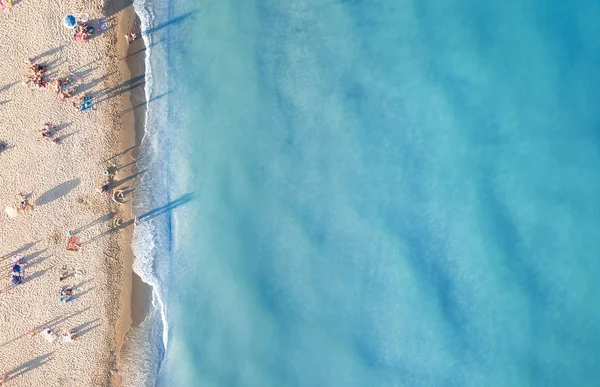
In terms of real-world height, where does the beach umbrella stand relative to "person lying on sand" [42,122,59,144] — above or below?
above

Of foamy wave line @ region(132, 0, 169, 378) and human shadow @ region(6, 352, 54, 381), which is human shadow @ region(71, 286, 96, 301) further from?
human shadow @ region(6, 352, 54, 381)

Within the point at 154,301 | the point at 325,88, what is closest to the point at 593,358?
the point at 325,88

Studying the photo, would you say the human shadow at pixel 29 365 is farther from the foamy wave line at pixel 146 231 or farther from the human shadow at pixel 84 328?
the foamy wave line at pixel 146 231

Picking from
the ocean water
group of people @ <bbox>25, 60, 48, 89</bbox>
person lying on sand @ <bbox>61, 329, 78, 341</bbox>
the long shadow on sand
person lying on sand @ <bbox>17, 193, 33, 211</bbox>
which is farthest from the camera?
the ocean water

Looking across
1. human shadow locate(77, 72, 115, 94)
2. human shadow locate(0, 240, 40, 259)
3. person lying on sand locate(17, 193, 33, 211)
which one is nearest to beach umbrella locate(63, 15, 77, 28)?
human shadow locate(77, 72, 115, 94)

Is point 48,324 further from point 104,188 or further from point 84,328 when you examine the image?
point 104,188

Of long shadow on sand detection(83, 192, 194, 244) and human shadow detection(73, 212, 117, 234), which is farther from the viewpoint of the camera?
long shadow on sand detection(83, 192, 194, 244)

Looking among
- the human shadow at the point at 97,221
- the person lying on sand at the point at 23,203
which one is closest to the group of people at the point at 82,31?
the person lying on sand at the point at 23,203

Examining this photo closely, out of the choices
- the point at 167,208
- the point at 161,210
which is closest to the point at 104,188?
the point at 161,210
